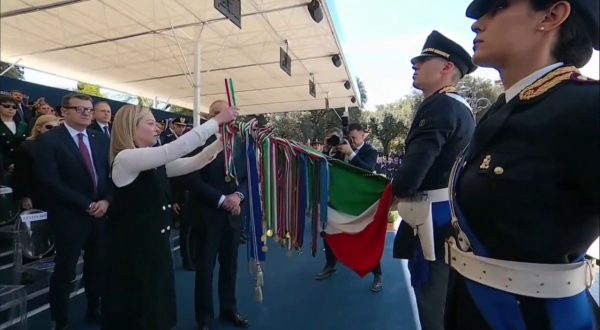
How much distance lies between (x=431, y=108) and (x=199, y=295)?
6.89 feet

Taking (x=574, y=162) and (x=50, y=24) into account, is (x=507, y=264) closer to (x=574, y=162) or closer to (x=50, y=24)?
(x=574, y=162)

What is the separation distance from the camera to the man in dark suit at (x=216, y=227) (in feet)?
8.70

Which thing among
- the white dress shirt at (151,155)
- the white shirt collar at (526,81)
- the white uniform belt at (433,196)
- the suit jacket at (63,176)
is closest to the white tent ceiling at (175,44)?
the suit jacket at (63,176)

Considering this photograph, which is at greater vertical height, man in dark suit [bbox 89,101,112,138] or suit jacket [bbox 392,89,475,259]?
man in dark suit [bbox 89,101,112,138]

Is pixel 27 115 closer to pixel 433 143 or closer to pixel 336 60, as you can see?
pixel 433 143

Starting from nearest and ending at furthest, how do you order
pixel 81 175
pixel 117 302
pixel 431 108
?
pixel 431 108
pixel 117 302
pixel 81 175

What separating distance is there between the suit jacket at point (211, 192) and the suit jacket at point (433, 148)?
1367 mm

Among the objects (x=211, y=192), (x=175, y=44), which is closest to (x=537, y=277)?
(x=211, y=192)

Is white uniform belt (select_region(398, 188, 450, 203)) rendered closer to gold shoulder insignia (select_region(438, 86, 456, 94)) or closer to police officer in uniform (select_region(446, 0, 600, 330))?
gold shoulder insignia (select_region(438, 86, 456, 94))

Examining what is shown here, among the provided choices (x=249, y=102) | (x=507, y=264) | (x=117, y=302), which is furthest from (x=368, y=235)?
(x=249, y=102)

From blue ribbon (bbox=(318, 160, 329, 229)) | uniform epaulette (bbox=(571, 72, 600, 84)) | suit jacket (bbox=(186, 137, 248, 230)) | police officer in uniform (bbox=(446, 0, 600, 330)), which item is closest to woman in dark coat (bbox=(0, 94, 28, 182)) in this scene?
suit jacket (bbox=(186, 137, 248, 230))

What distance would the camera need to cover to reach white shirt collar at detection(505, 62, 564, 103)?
2.69ft

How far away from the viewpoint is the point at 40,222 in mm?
2869

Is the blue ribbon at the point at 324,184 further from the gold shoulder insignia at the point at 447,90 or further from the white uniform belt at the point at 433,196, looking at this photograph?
the gold shoulder insignia at the point at 447,90
